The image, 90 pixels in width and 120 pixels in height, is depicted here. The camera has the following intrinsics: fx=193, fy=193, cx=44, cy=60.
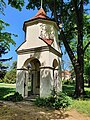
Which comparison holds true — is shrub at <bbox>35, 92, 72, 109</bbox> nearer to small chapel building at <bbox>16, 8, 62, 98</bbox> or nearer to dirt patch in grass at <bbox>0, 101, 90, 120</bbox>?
dirt patch in grass at <bbox>0, 101, 90, 120</bbox>

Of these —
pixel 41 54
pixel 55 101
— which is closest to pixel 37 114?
pixel 55 101

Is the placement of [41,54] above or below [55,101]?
above

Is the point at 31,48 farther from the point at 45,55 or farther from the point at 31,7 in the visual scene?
the point at 31,7

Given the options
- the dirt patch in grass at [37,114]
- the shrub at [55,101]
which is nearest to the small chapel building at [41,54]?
the shrub at [55,101]

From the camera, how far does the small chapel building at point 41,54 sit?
13.5 meters

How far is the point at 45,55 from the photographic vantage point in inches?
535

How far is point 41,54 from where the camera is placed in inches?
542

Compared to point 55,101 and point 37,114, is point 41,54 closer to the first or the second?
point 55,101

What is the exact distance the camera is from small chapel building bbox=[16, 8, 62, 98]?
13.5 m

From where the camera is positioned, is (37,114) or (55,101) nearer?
(37,114)

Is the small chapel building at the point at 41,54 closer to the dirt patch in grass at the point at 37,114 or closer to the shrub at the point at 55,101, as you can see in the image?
the shrub at the point at 55,101

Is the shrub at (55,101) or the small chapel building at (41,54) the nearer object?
the shrub at (55,101)

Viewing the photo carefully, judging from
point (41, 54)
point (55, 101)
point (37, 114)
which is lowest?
point (37, 114)

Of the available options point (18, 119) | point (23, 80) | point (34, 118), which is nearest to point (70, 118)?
Result: point (34, 118)
